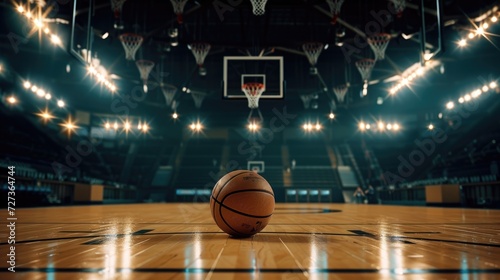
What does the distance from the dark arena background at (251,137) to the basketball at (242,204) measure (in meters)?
0.04

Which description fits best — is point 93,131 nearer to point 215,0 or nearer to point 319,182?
point 319,182

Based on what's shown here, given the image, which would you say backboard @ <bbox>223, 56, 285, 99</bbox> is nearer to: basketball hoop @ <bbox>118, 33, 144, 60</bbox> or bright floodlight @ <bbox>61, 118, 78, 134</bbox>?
basketball hoop @ <bbox>118, 33, 144, 60</bbox>

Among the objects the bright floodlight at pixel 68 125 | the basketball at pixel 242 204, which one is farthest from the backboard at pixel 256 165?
the basketball at pixel 242 204

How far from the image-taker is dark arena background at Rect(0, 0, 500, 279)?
7.98 feet

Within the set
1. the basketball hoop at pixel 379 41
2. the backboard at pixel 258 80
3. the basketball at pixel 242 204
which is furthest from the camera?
the backboard at pixel 258 80

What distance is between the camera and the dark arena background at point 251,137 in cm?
243

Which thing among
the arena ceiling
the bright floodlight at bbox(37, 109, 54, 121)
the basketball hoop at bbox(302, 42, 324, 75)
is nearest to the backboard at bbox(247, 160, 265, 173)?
the arena ceiling

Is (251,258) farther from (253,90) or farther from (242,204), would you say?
(253,90)

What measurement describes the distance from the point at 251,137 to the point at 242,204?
22378 millimetres

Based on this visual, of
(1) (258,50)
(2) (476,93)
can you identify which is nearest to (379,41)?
(1) (258,50)

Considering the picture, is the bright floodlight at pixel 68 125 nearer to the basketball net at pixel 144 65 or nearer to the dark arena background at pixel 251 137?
the dark arena background at pixel 251 137

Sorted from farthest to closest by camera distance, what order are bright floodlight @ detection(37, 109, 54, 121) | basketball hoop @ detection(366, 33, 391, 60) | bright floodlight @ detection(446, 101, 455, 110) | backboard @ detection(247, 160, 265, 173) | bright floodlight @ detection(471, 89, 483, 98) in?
1. backboard @ detection(247, 160, 265, 173)
2. bright floodlight @ detection(446, 101, 455, 110)
3. bright floodlight @ detection(471, 89, 483, 98)
4. bright floodlight @ detection(37, 109, 54, 121)
5. basketball hoop @ detection(366, 33, 391, 60)

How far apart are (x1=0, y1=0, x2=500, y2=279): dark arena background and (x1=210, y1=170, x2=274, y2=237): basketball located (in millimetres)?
43

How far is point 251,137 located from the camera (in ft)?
83.2
